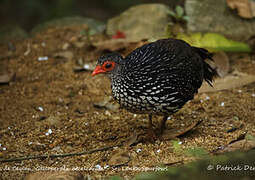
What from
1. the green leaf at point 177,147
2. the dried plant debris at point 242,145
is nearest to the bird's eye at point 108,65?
the green leaf at point 177,147

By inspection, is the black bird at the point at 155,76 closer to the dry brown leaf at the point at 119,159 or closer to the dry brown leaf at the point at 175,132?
the dry brown leaf at the point at 175,132

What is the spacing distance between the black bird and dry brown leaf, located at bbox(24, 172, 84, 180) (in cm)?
109

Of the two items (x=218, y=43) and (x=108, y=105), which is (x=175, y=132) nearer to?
(x=108, y=105)

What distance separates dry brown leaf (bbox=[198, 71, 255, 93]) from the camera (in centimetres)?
615

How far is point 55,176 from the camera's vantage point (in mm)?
3775

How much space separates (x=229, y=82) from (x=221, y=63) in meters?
0.52

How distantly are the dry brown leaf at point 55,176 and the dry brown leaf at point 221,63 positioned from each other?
11.6 ft

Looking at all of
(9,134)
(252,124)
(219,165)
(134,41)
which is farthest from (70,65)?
(219,165)

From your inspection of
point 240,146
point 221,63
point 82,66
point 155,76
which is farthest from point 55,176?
point 221,63

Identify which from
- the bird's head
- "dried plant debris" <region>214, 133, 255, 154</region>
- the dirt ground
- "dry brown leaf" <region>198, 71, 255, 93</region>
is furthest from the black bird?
"dry brown leaf" <region>198, 71, 255, 93</region>

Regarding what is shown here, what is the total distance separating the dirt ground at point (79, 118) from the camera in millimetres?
4359

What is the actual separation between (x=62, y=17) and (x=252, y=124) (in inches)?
204

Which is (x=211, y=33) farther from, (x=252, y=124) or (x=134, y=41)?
(x=252, y=124)

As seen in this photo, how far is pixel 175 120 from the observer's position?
5457mm
